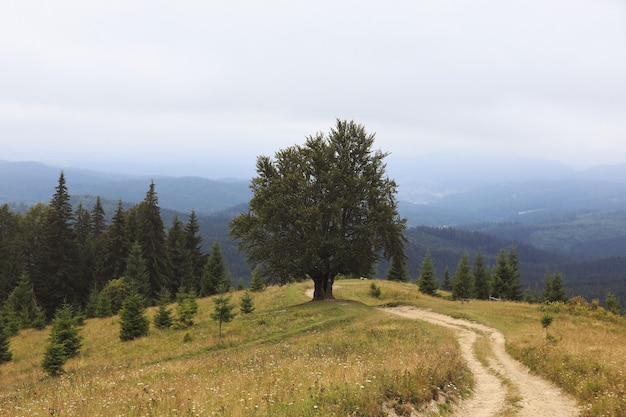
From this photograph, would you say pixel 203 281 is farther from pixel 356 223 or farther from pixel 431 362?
pixel 431 362

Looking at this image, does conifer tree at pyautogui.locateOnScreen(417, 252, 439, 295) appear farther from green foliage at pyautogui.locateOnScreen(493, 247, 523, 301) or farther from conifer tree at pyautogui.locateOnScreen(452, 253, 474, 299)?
green foliage at pyautogui.locateOnScreen(493, 247, 523, 301)

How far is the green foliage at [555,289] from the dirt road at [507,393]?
43045 millimetres

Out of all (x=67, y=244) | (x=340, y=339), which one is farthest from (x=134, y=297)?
(x=67, y=244)

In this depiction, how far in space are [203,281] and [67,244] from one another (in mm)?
21284

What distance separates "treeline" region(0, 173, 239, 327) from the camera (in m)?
53.6

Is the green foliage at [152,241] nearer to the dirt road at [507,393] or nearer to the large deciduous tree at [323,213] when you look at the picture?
the large deciduous tree at [323,213]

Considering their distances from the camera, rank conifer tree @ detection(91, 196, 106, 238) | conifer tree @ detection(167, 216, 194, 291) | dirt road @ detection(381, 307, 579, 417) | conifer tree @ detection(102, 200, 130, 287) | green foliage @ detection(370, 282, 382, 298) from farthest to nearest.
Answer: conifer tree @ detection(91, 196, 106, 238) → conifer tree @ detection(167, 216, 194, 291) → conifer tree @ detection(102, 200, 130, 287) → green foliage @ detection(370, 282, 382, 298) → dirt road @ detection(381, 307, 579, 417)

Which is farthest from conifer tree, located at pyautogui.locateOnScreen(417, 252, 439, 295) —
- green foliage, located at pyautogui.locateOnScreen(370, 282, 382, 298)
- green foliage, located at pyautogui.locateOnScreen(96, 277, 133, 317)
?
green foliage, located at pyautogui.locateOnScreen(96, 277, 133, 317)

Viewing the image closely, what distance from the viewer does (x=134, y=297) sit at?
31297mm

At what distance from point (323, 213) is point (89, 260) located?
→ 49.9m

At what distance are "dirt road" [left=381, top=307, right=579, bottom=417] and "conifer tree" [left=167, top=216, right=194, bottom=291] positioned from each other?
55665mm

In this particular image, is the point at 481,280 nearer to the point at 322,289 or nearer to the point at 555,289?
the point at 555,289

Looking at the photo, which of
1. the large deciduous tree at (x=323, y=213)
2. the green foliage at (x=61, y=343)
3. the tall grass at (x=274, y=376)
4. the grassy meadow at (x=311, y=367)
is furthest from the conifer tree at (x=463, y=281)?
the green foliage at (x=61, y=343)

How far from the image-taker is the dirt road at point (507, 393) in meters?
11.2
